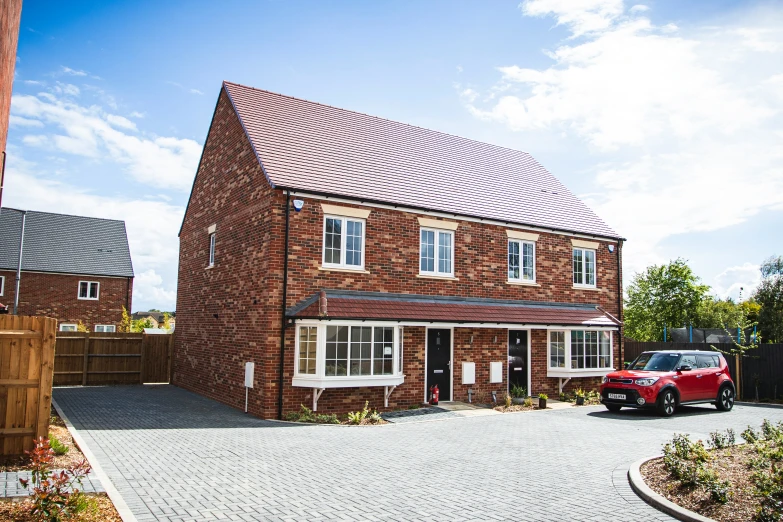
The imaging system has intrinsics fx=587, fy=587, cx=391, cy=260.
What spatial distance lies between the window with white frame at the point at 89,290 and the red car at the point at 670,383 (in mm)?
29477

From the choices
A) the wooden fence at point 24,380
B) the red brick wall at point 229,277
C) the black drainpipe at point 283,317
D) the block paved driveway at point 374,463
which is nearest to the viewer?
the block paved driveway at point 374,463

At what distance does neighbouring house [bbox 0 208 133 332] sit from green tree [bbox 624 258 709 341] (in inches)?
1426

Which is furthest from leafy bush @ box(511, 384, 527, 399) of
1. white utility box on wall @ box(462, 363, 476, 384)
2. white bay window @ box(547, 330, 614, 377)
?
white bay window @ box(547, 330, 614, 377)

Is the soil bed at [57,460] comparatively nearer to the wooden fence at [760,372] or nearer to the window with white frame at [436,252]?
the window with white frame at [436,252]

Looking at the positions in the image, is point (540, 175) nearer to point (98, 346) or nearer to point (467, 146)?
point (467, 146)

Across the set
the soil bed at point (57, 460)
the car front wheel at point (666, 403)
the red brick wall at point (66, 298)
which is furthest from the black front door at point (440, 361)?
the red brick wall at point (66, 298)

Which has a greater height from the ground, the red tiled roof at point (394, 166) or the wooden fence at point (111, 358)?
the red tiled roof at point (394, 166)

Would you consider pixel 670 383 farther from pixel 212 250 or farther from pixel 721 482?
pixel 212 250

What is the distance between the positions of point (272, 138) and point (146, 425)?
8.68 meters

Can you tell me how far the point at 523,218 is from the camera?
19.9 metres

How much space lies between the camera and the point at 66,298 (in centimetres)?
3359

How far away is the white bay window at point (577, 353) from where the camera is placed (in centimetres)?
1947

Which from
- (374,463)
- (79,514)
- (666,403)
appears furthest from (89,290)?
(79,514)

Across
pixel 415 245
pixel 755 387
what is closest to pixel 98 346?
pixel 415 245
